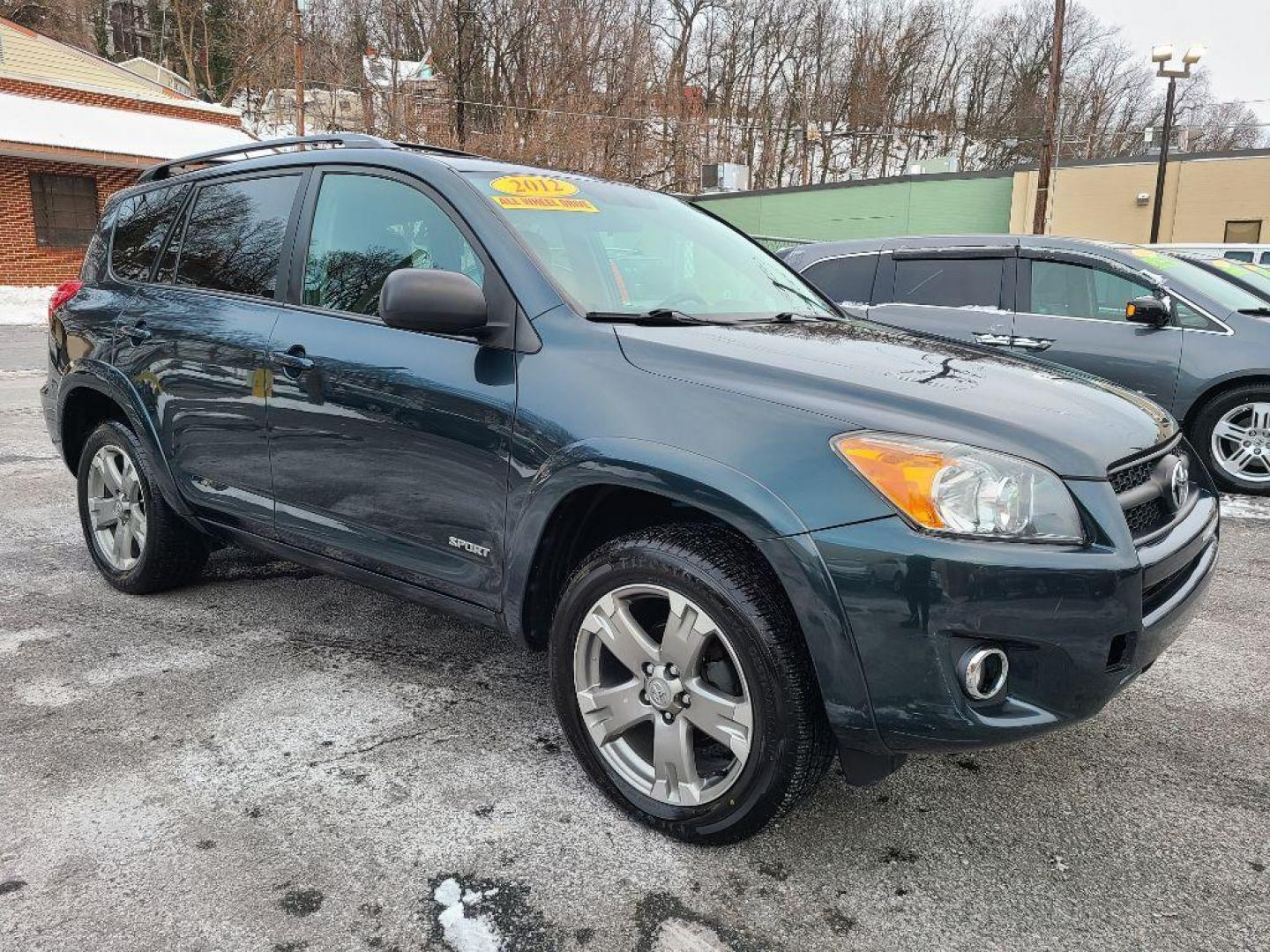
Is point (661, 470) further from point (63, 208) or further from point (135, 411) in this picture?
point (63, 208)

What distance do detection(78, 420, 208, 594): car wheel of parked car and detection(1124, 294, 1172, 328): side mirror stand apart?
5.64m

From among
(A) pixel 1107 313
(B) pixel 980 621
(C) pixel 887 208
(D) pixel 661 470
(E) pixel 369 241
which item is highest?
(C) pixel 887 208

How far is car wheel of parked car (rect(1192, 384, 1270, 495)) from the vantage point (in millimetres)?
6074

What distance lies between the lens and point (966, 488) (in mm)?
1970

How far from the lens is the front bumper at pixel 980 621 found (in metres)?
1.91

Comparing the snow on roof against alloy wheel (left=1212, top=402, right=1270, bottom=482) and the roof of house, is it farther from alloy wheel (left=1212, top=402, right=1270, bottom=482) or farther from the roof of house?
alloy wheel (left=1212, top=402, right=1270, bottom=482)

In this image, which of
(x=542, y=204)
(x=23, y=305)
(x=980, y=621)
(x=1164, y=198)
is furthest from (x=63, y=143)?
(x=1164, y=198)

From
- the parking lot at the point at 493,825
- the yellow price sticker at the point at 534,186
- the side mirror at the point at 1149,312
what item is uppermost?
the yellow price sticker at the point at 534,186

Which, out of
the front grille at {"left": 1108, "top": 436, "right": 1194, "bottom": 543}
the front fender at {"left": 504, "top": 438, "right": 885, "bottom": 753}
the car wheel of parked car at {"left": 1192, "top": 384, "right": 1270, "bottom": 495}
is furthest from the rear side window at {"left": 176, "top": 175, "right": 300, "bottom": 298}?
the car wheel of parked car at {"left": 1192, "top": 384, "right": 1270, "bottom": 495}

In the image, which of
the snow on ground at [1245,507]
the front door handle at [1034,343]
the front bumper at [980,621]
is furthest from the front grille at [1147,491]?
the front door handle at [1034,343]

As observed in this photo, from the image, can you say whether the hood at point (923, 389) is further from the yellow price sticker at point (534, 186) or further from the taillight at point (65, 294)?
the taillight at point (65, 294)

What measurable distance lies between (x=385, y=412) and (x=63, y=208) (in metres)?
24.0

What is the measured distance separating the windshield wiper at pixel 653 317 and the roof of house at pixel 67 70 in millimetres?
24491

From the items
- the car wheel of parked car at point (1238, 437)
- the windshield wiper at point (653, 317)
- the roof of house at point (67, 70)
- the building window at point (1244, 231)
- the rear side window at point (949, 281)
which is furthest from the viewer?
the building window at point (1244, 231)
